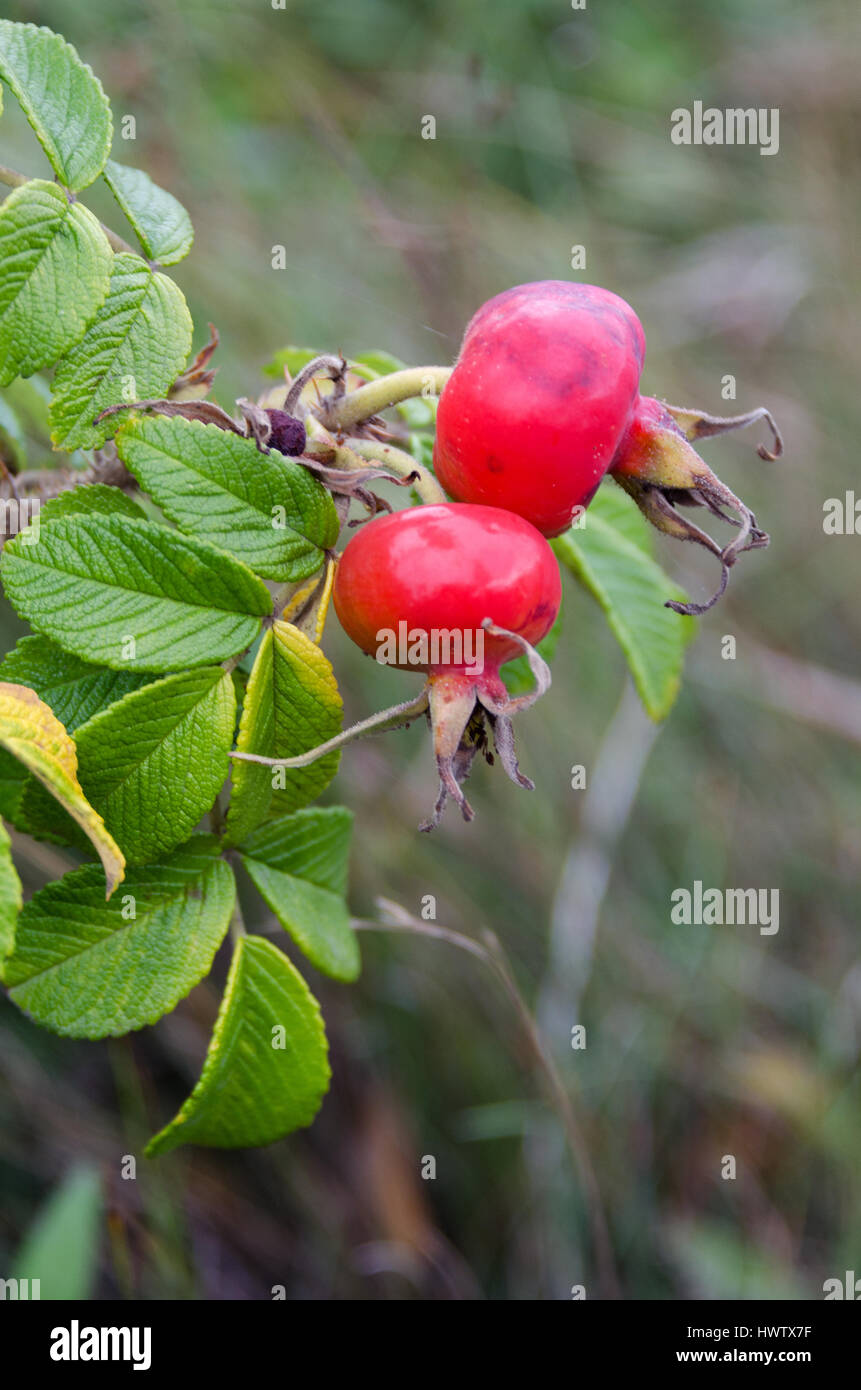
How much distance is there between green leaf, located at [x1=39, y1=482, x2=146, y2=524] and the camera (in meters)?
1.25

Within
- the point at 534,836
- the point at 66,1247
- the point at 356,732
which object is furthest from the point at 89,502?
the point at 534,836

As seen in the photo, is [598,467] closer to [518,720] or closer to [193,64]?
[518,720]

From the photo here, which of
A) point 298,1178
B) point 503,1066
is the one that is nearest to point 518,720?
point 503,1066

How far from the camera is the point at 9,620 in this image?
2.95m

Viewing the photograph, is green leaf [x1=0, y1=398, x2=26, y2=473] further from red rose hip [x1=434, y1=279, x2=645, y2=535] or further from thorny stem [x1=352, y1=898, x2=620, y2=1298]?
thorny stem [x1=352, y1=898, x2=620, y2=1298]

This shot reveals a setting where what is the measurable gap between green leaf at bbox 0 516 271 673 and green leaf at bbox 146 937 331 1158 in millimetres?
384

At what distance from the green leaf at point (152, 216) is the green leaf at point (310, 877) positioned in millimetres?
680

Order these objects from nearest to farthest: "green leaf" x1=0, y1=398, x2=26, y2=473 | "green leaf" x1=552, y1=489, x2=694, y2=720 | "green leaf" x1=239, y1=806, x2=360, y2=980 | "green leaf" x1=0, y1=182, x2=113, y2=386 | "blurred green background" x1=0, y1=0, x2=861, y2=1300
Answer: "green leaf" x1=0, y1=182, x2=113, y2=386 → "green leaf" x1=239, y1=806, x2=360, y2=980 → "green leaf" x1=0, y1=398, x2=26, y2=473 → "green leaf" x1=552, y1=489, x2=694, y2=720 → "blurred green background" x1=0, y1=0, x2=861, y2=1300

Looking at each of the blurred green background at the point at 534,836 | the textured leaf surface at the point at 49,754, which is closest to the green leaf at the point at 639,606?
the textured leaf surface at the point at 49,754

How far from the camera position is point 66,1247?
2254mm

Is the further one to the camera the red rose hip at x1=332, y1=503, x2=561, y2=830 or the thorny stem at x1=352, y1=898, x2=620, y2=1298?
the thorny stem at x1=352, y1=898, x2=620, y2=1298

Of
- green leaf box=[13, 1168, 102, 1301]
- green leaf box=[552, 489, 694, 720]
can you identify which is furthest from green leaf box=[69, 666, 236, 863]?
green leaf box=[13, 1168, 102, 1301]

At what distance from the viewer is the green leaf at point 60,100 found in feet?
3.82

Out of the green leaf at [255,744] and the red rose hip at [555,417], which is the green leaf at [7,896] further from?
the red rose hip at [555,417]
